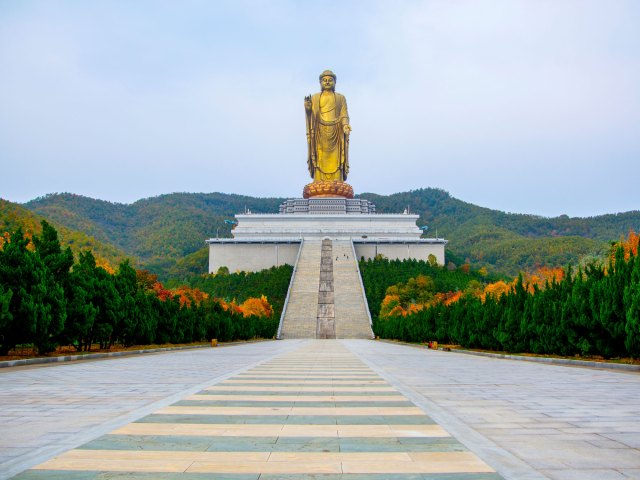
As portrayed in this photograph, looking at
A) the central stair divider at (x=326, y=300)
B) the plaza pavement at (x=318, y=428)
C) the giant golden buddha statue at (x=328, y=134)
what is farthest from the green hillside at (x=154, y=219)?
the plaza pavement at (x=318, y=428)

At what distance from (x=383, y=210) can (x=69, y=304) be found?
276ft

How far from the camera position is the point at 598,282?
11.9m

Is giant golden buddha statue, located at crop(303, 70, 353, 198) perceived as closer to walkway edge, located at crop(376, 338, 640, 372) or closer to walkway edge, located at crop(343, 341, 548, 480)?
walkway edge, located at crop(376, 338, 640, 372)

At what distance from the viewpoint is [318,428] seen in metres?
4.74

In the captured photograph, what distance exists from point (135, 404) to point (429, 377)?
4617 mm

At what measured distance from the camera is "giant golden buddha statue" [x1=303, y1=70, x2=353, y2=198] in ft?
176

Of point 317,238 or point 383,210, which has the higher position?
point 383,210

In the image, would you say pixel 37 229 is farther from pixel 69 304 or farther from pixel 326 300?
pixel 69 304

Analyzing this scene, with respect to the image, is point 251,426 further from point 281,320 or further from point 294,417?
point 281,320

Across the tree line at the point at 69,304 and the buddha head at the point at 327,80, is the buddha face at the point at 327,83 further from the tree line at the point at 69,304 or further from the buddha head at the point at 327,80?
the tree line at the point at 69,304

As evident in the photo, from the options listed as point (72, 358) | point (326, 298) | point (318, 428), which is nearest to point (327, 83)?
point (326, 298)

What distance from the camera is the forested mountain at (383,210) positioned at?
205 ft

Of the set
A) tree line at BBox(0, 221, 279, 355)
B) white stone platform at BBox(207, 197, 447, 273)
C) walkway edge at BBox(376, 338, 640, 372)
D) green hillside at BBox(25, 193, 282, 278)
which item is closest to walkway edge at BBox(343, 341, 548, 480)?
walkway edge at BBox(376, 338, 640, 372)

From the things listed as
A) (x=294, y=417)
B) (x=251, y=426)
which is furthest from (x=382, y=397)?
(x=251, y=426)
